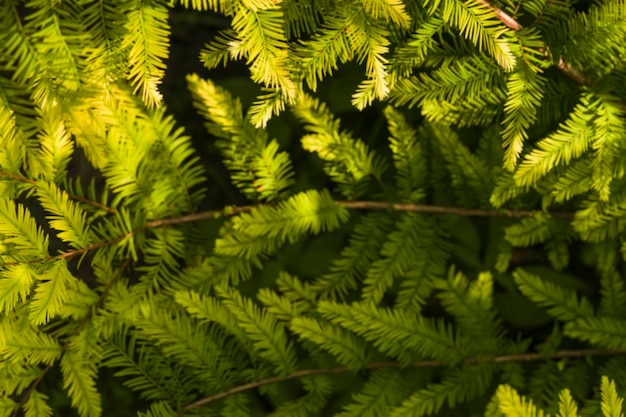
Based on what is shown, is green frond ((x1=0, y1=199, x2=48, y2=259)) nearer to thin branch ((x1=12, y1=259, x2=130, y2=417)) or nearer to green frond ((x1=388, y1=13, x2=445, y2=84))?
thin branch ((x1=12, y1=259, x2=130, y2=417))

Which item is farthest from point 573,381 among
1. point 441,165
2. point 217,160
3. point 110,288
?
point 217,160

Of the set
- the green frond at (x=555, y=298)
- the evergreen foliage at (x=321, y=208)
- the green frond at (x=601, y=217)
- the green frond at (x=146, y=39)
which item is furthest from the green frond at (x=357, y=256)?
the green frond at (x=146, y=39)

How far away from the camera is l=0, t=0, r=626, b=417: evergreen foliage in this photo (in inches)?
41.4

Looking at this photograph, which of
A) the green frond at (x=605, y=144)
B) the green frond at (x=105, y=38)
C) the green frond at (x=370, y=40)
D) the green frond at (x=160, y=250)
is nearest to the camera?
the green frond at (x=105, y=38)

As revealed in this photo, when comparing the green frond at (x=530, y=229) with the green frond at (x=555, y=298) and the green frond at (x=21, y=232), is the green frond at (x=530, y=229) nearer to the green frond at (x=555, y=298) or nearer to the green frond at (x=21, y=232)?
the green frond at (x=555, y=298)

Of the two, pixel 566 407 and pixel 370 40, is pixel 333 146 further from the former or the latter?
pixel 566 407

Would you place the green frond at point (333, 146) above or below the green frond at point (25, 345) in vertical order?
above

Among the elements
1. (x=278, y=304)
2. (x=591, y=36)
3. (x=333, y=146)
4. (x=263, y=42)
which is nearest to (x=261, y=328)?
(x=278, y=304)

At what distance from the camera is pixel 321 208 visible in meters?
1.42

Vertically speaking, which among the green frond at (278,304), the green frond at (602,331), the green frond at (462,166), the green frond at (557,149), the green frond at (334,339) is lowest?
the green frond at (334,339)

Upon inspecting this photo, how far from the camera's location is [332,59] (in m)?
1.06

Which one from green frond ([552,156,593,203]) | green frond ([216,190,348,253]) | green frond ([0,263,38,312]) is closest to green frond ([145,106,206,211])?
green frond ([216,190,348,253])

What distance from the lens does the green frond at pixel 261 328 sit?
4.45 feet

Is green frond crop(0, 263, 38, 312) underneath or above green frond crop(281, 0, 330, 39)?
underneath
